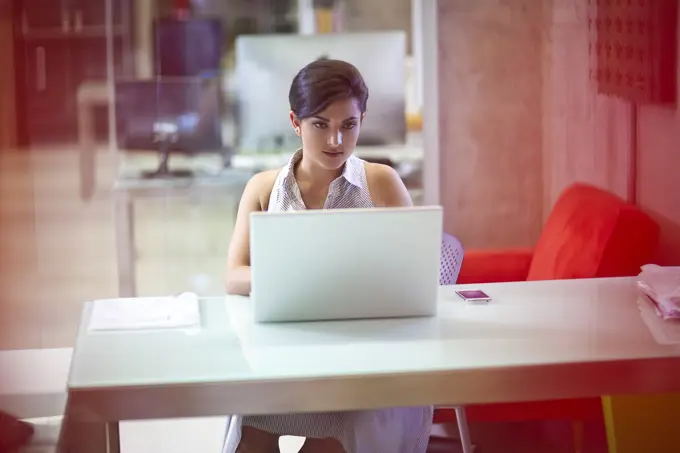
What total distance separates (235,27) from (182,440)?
188 cm

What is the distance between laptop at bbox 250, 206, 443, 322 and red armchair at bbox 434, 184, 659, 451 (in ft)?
2.55

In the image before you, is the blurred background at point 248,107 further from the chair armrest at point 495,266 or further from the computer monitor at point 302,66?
the chair armrest at point 495,266

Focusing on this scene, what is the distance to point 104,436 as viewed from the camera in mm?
1371

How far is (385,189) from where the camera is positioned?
2.15m

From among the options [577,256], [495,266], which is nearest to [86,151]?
[495,266]

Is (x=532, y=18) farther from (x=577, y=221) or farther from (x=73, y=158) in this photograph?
(x=73, y=158)

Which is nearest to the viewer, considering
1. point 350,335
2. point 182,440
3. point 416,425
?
point 350,335

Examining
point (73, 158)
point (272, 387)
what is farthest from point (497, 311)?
point (73, 158)

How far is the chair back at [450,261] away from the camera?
2209 millimetres

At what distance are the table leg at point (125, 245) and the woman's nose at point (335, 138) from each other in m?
1.90

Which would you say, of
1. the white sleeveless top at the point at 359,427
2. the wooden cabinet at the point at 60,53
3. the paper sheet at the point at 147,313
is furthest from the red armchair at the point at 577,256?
the wooden cabinet at the point at 60,53

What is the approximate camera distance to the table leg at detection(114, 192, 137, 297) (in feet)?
12.3

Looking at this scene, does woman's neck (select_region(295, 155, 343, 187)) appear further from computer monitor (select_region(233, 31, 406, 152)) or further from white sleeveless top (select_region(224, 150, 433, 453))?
computer monitor (select_region(233, 31, 406, 152))

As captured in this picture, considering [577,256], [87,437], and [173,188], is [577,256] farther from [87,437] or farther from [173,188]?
[173,188]
